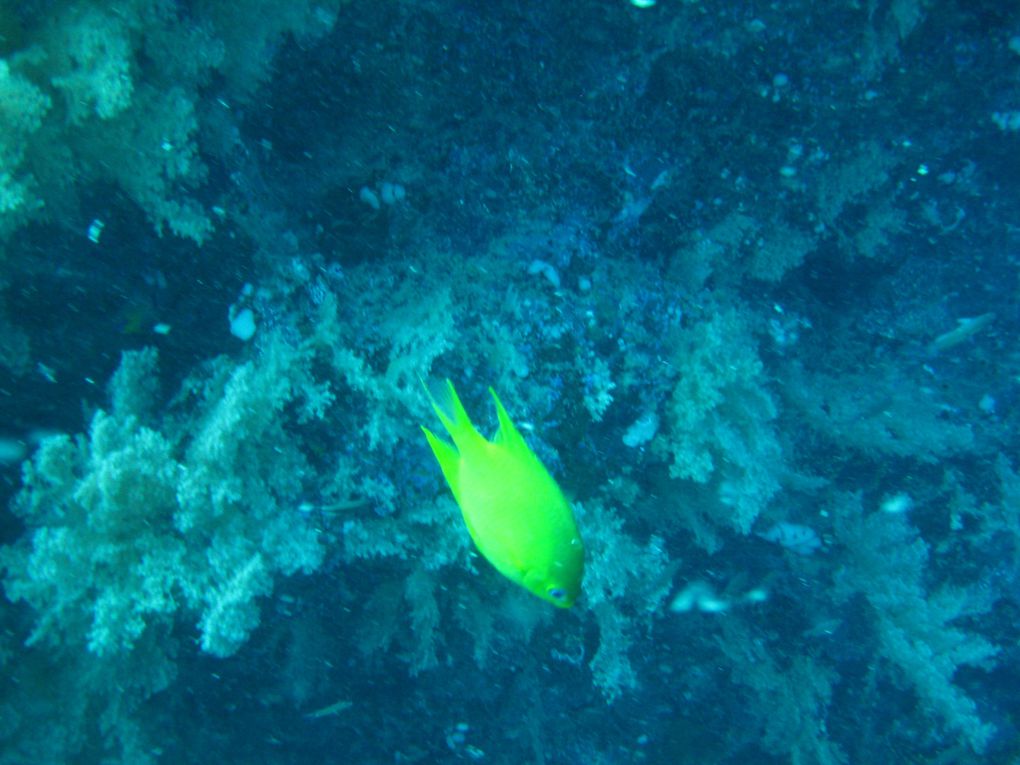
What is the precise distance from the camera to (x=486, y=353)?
120 inches

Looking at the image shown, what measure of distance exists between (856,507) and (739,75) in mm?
3105

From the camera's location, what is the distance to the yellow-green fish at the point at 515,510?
2.00 metres

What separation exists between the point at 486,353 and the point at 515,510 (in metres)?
1.24

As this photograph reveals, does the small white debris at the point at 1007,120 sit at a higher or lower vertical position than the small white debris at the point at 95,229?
lower

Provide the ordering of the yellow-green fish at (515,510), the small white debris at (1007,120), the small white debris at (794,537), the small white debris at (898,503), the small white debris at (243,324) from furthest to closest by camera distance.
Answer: the small white debris at (898,503) < the small white debris at (794,537) < the small white debris at (1007,120) < the small white debris at (243,324) < the yellow-green fish at (515,510)

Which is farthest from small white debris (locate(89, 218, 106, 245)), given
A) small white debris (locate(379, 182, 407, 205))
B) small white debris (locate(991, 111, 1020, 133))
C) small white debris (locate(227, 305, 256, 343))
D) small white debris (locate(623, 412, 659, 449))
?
small white debris (locate(991, 111, 1020, 133))

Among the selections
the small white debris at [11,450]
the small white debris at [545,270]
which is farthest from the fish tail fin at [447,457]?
the small white debris at [11,450]

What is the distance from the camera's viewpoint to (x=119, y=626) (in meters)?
2.71

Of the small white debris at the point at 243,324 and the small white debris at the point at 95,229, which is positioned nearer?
the small white debris at the point at 95,229

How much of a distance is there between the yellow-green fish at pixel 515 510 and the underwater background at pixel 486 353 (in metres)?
0.94

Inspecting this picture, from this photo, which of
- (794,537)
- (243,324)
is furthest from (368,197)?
(794,537)

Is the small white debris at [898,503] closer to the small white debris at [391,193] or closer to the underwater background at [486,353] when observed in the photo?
the underwater background at [486,353]

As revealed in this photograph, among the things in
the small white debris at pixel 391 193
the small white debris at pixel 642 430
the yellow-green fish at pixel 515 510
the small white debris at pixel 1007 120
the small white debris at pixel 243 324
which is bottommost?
the yellow-green fish at pixel 515 510

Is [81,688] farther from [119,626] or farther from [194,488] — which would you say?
[194,488]
